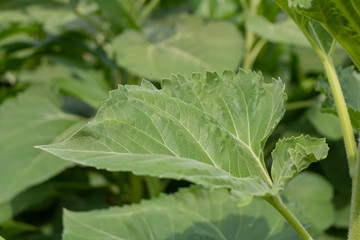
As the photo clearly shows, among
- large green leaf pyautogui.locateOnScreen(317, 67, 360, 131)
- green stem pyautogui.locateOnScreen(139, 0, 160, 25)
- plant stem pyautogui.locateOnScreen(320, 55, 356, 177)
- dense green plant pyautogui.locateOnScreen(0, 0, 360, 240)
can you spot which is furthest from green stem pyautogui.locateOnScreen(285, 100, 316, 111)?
plant stem pyautogui.locateOnScreen(320, 55, 356, 177)

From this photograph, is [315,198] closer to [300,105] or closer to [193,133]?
[300,105]

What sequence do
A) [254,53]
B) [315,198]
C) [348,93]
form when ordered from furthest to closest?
[254,53] < [315,198] < [348,93]

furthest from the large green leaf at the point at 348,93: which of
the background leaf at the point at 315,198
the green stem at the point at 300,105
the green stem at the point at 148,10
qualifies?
the green stem at the point at 148,10

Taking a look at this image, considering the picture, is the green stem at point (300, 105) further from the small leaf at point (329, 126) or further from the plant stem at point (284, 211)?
the plant stem at point (284, 211)

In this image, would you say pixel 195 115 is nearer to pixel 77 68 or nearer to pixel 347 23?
pixel 347 23

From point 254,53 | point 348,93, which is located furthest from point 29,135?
point 348,93

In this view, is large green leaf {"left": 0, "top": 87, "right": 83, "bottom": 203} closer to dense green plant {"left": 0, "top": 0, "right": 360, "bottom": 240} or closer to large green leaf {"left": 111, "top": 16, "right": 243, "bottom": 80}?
dense green plant {"left": 0, "top": 0, "right": 360, "bottom": 240}
